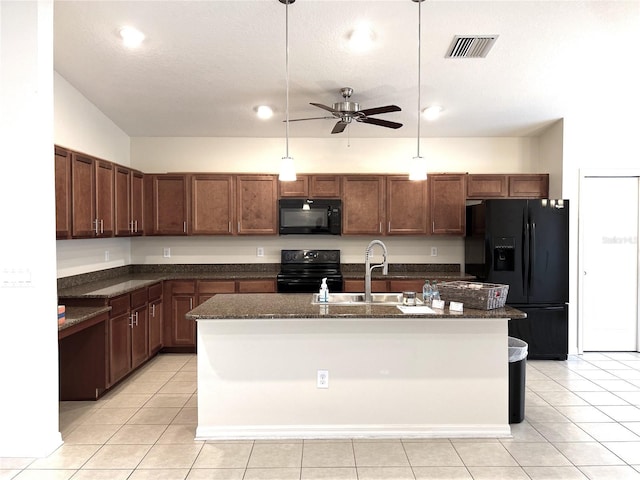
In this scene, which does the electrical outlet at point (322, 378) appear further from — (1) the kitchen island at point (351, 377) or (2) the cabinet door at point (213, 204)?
(2) the cabinet door at point (213, 204)

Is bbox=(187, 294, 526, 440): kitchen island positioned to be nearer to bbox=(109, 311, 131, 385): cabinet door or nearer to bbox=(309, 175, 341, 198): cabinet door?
bbox=(109, 311, 131, 385): cabinet door

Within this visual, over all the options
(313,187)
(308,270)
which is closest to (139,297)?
(308,270)

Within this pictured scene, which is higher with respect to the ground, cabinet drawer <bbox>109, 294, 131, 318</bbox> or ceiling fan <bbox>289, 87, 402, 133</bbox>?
ceiling fan <bbox>289, 87, 402, 133</bbox>

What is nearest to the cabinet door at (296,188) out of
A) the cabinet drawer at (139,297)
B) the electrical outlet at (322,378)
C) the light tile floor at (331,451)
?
the cabinet drawer at (139,297)

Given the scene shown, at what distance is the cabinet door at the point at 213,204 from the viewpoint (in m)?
5.16

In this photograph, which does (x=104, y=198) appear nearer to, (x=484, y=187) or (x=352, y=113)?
(x=352, y=113)

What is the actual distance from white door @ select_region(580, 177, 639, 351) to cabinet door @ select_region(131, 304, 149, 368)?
4.87 metres

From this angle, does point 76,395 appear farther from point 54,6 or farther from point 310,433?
point 54,6

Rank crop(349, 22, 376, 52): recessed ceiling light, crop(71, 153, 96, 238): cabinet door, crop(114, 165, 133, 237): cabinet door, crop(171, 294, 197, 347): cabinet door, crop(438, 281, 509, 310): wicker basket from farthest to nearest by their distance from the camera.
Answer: crop(171, 294, 197, 347): cabinet door
crop(114, 165, 133, 237): cabinet door
crop(71, 153, 96, 238): cabinet door
crop(349, 22, 376, 52): recessed ceiling light
crop(438, 281, 509, 310): wicker basket

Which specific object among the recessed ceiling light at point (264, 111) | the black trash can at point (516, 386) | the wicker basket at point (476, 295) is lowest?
the black trash can at point (516, 386)

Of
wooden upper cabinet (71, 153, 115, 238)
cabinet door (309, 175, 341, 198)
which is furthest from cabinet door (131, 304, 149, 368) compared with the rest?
cabinet door (309, 175, 341, 198)

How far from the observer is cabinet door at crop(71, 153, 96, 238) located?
3621mm

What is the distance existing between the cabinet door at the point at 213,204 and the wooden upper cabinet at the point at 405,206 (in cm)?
191

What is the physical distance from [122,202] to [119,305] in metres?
1.26
